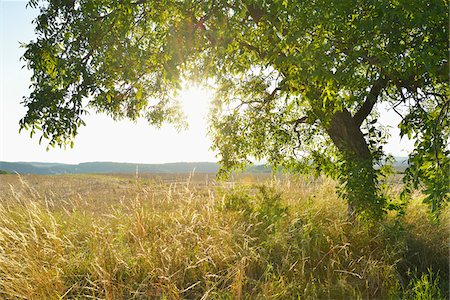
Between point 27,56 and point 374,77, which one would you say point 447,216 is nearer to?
point 374,77

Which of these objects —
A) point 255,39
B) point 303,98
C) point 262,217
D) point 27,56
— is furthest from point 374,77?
point 27,56

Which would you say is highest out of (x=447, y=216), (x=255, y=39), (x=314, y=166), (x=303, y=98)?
(x=255, y=39)

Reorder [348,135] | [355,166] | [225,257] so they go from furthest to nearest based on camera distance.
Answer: [348,135] → [355,166] → [225,257]

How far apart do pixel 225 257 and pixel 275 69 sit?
3.23 meters

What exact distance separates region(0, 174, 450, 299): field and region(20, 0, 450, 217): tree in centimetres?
104

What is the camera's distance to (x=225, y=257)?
230 inches

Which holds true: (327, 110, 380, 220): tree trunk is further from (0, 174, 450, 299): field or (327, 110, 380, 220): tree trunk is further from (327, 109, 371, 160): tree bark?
(0, 174, 450, 299): field

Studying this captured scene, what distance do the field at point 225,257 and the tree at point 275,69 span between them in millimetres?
1036

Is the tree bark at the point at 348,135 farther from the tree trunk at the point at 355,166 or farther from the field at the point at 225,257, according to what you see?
the field at the point at 225,257

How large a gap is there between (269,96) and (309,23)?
157 inches

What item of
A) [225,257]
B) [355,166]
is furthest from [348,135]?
[225,257]

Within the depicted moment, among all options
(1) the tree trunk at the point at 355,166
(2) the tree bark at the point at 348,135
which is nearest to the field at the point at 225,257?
(1) the tree trunk at the point at 355,166

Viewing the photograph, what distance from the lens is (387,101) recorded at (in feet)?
29.9

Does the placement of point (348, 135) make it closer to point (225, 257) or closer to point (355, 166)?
point (355, 166)
